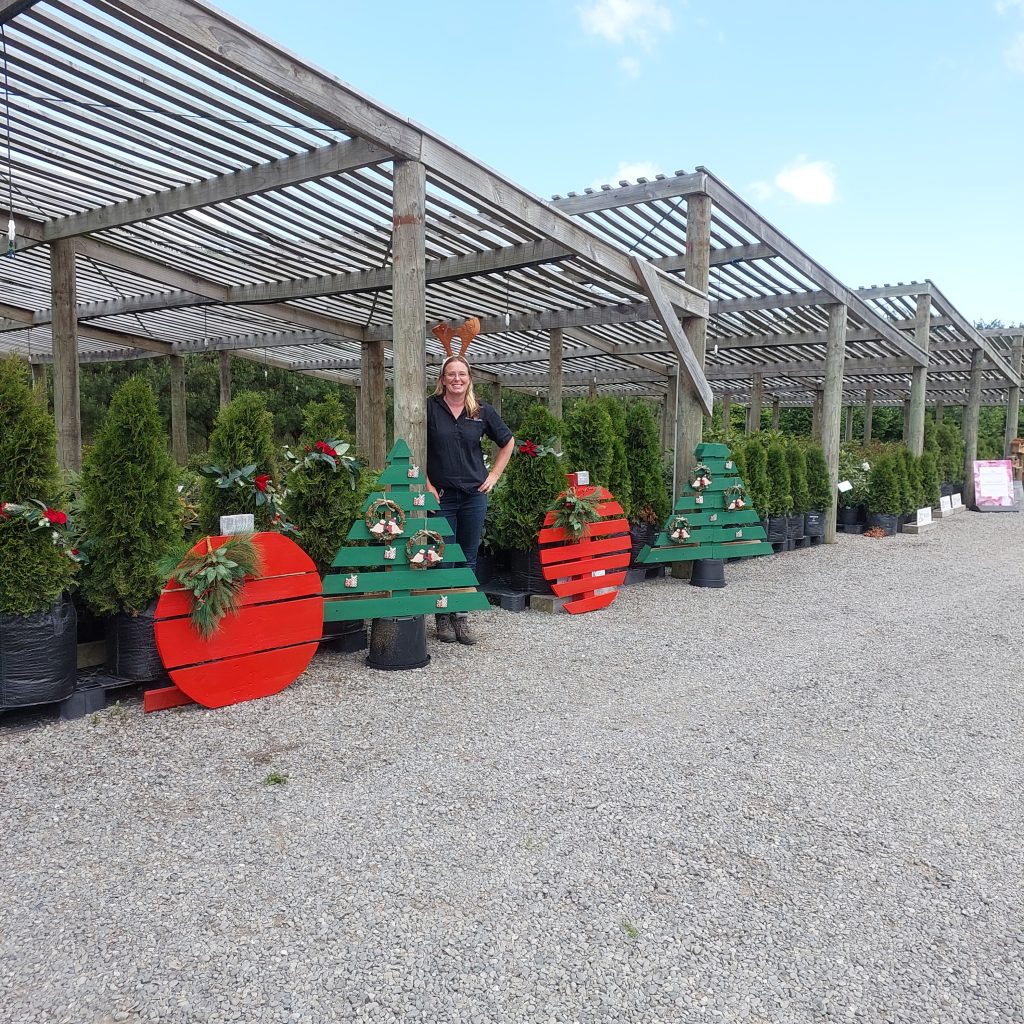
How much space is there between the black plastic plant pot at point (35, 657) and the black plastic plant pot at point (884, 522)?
10882 mm

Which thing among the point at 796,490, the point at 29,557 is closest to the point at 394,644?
the point at 29,557

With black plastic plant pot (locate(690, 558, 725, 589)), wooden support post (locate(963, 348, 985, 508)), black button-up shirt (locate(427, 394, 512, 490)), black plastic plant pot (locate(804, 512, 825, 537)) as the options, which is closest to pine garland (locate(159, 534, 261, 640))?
black button-up shirt (locate(427, 394, 512, 490))

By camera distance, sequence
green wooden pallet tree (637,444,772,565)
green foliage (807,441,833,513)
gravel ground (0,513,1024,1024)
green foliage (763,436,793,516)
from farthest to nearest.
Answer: green foliage (807,441,833,513)
green foliage (763,436,793,516)
green wooden pallet tree (637,444,772,565)
gravel ground (0,513,1024,1024)

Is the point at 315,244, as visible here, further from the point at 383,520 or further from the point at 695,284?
the point at 383,520

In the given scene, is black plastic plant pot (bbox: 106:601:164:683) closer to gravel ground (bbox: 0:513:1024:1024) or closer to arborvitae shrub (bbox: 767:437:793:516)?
gravel ground (bbox: 0:513:1024:1024)

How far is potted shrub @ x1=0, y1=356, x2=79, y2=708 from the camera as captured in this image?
322cm

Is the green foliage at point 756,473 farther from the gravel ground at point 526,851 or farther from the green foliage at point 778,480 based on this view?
the gravel ground at point 526,851

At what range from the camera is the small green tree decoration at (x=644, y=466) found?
7.17 m

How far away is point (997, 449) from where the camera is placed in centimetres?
2589

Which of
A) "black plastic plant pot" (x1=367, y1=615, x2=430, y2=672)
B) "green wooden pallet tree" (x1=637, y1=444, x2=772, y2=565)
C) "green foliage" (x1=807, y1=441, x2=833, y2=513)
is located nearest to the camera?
"black plastic plant pot" (x1=367, y1=615, x2=430, y2=672)

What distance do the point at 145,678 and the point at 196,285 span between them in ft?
22.9

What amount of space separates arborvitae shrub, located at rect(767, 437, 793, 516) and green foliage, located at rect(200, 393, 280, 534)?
21.6 feet

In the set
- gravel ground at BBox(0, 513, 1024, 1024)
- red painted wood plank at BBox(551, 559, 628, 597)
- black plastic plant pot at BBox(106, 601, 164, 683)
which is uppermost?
black plastic plant pot at BBox(106, 601, 164, 683)

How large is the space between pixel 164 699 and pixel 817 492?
8.68 m
